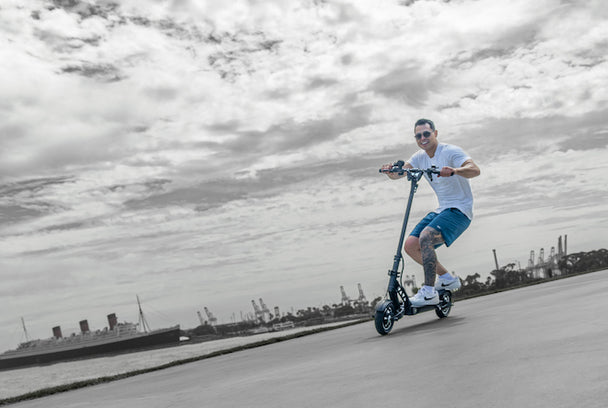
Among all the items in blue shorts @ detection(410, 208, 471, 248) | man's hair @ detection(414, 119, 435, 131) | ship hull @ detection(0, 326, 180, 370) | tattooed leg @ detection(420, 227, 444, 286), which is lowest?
ship hull @ detection(0, 326, 180, 370)

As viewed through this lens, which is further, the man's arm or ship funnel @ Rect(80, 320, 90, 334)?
ship funnel @ Rect(80, 320, 90, 334)

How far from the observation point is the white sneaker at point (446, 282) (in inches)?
285

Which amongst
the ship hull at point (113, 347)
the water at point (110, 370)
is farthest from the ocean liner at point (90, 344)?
the water at point (110, 370)

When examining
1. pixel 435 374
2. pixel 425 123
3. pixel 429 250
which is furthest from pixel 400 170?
pixel 435 374

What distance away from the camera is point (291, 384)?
3.88 m

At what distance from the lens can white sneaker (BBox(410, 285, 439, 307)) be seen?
686 centimetres

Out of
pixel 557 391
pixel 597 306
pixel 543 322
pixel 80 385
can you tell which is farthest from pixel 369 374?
pixel 80 385

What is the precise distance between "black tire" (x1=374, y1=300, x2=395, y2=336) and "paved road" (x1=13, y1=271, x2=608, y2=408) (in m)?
0.45

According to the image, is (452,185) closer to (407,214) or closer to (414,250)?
(407,214)

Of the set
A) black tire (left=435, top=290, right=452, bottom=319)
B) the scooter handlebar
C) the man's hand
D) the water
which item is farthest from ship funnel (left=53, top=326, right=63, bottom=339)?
the man's hand

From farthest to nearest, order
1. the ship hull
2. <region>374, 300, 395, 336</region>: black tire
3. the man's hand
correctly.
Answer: the ship hull < <region>374, 300, 395, 336</region>: black tire < the man's hand

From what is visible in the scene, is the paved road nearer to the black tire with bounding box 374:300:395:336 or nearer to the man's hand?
the black tire with bounding box 374:300:395:336

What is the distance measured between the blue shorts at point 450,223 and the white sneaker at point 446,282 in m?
0.44

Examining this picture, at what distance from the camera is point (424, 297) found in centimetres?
689
